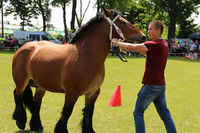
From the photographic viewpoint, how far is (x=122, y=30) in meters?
3.71

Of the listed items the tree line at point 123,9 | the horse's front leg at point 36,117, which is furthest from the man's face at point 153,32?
the tree line at point 123,9

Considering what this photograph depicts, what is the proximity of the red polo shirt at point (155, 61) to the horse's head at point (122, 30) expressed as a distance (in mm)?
446

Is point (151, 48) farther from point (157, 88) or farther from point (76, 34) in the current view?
point (76, 34)

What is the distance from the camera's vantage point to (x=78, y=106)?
20.3 ft

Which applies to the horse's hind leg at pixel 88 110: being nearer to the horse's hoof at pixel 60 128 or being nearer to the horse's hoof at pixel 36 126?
the horse's hoof at pixel 60 128

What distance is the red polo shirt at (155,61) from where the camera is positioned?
323 cm

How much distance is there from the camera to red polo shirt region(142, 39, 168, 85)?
3225 millimetres

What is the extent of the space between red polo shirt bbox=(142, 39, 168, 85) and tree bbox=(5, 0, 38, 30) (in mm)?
41298

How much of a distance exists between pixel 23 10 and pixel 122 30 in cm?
4158

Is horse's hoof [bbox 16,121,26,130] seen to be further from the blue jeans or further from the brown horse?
the blue jeans

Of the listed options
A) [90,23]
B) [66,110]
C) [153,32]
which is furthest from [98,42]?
[66,110]

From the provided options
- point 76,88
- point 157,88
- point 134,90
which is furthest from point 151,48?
point 134,90

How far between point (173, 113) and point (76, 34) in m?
3.24

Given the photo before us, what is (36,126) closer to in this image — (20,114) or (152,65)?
(20,114)
